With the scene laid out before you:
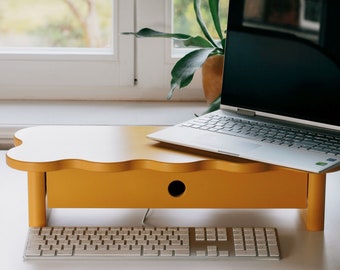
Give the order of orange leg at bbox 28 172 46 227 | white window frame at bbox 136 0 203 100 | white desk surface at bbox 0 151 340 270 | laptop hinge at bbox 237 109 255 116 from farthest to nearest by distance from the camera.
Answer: white window frame at bbox 136 0 203 100 < laptop hinge at bbox 237 109 255 116 < orange leg at bbox 28 172 46 227 < white desk surface at bbox 0 151 340 270

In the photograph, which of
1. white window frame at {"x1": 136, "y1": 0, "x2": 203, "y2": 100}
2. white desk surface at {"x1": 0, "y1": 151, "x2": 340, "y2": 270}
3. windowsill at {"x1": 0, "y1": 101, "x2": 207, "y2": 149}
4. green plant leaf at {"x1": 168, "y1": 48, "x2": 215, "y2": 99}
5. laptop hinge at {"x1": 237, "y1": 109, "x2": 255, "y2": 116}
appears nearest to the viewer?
white desk surface at {"x1": 0, "y1": 151, "x2": 340, "y2": 270}

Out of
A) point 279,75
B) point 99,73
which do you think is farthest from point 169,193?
point 99,73

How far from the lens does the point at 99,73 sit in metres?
A: 2.08

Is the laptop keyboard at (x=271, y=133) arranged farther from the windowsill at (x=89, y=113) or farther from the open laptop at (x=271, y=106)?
the windowsill at (x=89, y=113)

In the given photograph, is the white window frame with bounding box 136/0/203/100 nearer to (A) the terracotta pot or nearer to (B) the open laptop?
(A) the terracotta pot

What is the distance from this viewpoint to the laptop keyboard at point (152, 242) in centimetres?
130

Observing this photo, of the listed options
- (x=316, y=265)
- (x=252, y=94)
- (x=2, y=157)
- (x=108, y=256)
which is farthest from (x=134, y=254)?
(x=2, y=157)

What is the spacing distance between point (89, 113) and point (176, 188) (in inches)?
22.7

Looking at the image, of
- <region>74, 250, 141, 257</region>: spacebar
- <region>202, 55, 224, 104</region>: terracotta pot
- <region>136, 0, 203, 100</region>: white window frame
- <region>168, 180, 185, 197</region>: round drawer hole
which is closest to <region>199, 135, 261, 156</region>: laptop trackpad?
<region>168, 180, 185, 197</region>: round drawer hole

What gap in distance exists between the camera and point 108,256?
1.30 m

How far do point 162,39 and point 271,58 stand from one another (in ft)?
2.01

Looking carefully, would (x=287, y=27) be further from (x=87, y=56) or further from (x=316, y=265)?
(x=87, y=56)

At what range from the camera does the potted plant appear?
1743 millimetres

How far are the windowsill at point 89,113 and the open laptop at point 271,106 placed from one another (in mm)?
407
